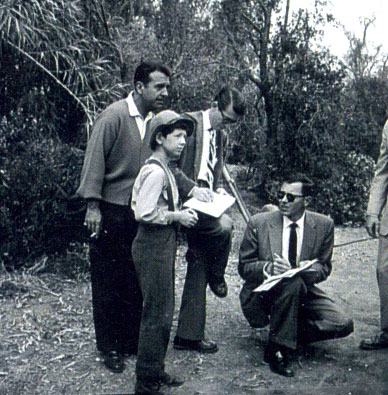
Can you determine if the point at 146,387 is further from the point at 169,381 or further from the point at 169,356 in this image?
the point at 169,356

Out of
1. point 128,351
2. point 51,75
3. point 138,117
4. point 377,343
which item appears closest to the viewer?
point 138,117

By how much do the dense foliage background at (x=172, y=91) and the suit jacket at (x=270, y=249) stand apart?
8.96 feet

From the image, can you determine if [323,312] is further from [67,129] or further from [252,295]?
[67,129]

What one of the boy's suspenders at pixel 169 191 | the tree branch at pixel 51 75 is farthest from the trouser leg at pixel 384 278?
the tree branch at pixel 51 75

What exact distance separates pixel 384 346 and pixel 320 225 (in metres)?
1.15

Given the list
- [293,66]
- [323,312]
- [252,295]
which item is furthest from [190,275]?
[293,66]

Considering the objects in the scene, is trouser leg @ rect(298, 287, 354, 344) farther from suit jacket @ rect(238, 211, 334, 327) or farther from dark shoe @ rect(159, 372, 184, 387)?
dark shoe @ rect(159, 372, 184, 387)

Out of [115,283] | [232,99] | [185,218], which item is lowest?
[115,283]

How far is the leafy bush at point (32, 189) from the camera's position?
6352 mm

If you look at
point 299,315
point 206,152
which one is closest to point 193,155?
point 206,152

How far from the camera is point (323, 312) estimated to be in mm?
4512

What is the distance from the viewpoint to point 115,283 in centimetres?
438

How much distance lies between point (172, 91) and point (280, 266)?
4.88 m

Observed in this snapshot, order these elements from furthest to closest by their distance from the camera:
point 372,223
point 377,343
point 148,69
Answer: point 372,223 → point 377,343 → point 148,69
